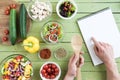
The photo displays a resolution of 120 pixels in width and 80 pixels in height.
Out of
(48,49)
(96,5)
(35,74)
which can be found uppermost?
(96,5)

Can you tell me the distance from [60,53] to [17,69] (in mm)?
221

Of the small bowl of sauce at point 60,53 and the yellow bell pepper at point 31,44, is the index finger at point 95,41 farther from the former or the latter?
the yellow bell pepper at point 31,44

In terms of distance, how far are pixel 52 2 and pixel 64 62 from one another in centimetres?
30

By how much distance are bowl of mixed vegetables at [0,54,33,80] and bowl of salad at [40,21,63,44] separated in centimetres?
14

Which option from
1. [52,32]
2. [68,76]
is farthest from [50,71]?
[52,32]

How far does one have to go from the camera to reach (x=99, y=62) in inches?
64.9

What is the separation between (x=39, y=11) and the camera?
1.64m

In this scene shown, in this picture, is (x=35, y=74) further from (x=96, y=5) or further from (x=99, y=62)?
(x=96, y=5)

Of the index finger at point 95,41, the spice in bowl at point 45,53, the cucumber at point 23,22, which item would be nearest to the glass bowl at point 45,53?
the spice in bowl at point 45,53

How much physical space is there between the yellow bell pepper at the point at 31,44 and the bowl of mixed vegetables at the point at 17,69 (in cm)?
5

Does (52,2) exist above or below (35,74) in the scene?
above

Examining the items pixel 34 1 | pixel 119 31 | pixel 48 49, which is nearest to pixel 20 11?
pixel 34 1

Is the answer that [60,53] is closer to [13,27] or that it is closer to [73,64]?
[73,64]

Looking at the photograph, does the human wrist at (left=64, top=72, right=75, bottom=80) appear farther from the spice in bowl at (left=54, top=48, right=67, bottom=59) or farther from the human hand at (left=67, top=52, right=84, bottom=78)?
the spice in bowl at (left=54, top=48, right=67, bottom=59)
